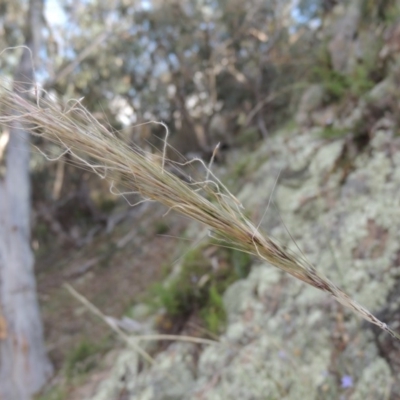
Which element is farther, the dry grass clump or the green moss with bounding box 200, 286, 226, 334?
the green moss with bounding box 200, 286, 226, 334

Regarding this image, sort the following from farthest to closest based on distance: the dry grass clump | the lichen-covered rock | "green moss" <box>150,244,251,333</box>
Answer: "green moss" <box>150,244,251,333</box> → the lichen-covered rock → the dry grass clump

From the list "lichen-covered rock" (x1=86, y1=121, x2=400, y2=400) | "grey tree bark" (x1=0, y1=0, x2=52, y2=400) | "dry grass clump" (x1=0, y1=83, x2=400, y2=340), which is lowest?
"grey tree bark" (x1=0, y1=0, x2=52, y2=400)

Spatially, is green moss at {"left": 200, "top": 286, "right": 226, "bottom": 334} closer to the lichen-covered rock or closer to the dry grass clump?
the lichen-covered rock

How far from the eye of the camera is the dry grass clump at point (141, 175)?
90 cm

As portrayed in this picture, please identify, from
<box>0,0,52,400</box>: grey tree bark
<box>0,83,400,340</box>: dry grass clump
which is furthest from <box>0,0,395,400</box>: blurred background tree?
<box>0,83,400,340</box>: dry grass clump

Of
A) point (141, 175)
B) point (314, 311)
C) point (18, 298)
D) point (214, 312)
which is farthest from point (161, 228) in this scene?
point (141, 175)

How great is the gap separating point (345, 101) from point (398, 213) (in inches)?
74.4

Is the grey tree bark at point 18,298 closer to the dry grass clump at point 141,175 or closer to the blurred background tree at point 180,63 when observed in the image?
the blurred background tree at point 180,63

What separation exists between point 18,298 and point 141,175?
5046 mm

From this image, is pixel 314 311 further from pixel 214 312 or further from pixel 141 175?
pixel 141 175

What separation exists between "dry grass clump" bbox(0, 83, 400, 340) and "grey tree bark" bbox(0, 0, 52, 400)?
14.3ft

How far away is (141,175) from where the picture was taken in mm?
900

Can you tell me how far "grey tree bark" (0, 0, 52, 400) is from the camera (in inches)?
204

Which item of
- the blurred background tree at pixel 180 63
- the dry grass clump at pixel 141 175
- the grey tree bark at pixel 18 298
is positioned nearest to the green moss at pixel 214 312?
the dry grass clump at pixel 141 175
